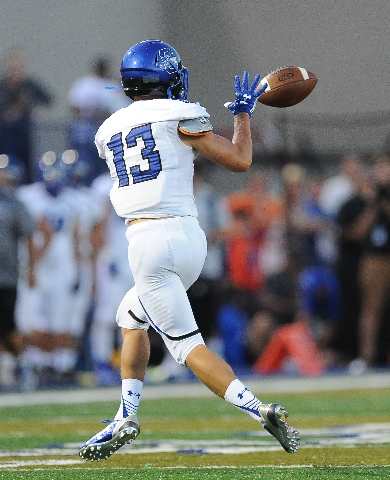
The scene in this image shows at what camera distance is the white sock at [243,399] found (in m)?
4.04

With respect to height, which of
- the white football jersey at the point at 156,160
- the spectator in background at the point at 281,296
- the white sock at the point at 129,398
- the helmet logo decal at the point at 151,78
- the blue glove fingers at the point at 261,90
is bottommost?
the spectator in background at the point at 281,296

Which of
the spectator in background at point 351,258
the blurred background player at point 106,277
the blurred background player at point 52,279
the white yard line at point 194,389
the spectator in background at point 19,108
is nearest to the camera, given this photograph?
the white yard line at point 194,389

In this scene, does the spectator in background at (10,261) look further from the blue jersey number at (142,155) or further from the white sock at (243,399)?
the white sock at (243,399)

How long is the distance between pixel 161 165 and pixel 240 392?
0.96 m

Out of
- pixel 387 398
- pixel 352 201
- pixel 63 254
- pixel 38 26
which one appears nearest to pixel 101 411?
pixel 387 398

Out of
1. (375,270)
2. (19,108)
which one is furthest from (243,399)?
(19,108)

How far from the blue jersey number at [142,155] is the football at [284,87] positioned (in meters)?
0.89

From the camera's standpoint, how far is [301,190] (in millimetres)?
11086

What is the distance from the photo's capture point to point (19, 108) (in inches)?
404

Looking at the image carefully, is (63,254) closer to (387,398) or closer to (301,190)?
(301,190)

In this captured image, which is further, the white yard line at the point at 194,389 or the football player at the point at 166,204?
the white yard line at the point at 194,389

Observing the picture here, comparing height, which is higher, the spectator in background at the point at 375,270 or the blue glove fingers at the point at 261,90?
the blue glove fingers at the point at 261,90

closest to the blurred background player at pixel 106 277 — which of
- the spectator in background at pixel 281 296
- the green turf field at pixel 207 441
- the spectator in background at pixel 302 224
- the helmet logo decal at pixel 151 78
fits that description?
the spectator in background at pixel 281 296

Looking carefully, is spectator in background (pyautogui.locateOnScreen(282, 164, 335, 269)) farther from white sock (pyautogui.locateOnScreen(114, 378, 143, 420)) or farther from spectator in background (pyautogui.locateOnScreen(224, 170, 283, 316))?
white sock (pyautogui.locateOnScreen(114, 378, 143, 420))
